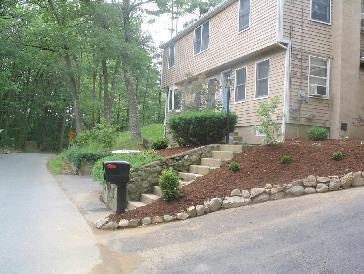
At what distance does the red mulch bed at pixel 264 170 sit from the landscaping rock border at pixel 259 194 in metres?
0.16

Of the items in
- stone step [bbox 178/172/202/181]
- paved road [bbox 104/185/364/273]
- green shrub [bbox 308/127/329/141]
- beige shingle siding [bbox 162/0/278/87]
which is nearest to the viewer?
paved road [bbox 104/185/364/273]

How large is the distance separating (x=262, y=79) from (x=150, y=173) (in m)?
7.09

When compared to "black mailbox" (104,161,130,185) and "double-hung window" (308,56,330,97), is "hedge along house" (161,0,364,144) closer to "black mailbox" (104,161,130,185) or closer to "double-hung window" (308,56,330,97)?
"double-hung window" (308,56,330,97)

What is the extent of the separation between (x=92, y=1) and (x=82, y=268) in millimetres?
22566

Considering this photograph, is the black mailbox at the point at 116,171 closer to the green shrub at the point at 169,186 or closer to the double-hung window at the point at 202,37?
the green shrub at the point at 169,186

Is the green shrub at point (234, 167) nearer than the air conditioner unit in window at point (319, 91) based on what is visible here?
Yes

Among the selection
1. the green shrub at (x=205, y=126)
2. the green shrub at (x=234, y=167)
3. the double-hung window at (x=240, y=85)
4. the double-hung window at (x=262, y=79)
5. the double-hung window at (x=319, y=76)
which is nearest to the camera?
the green shrub at (x=234, y=167)

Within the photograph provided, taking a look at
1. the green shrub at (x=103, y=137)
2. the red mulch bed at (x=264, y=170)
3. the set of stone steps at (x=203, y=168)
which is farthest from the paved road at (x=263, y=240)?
the green shrub at (x=103, y=137)

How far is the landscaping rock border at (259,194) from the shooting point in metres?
7.87

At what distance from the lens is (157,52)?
42094 millimetres

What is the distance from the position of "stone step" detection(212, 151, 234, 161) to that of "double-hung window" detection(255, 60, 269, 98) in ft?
16.1

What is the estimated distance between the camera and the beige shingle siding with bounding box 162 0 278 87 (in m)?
14.6

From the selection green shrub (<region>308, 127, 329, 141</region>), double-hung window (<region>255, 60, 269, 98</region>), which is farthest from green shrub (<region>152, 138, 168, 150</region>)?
green shrub (<region>308, 127, 329, 141</region>)

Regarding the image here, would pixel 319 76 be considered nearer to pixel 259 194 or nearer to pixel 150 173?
pixel 150 173
